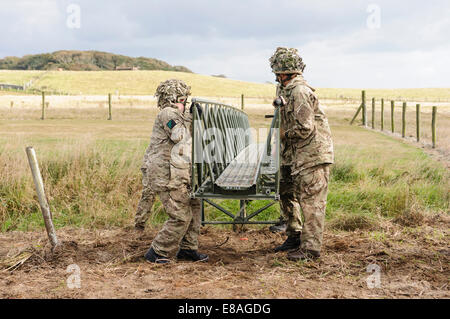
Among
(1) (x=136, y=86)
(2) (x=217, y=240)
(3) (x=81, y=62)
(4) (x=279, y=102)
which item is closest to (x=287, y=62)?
(4) (x=279, y=102)

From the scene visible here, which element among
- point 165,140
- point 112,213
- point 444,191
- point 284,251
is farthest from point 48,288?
point 444,191

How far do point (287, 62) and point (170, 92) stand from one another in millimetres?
1274

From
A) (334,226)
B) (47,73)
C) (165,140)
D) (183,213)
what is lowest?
(334,226)

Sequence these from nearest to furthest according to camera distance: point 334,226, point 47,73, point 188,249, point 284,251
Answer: point 188,249, point 284,251, point 334,226, point 47,73

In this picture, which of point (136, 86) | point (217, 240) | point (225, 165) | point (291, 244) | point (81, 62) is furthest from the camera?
point (81, 62)

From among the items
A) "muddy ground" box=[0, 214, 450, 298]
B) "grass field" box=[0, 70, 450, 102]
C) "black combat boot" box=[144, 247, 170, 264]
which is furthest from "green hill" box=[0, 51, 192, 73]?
"black combat boot" box=[144, 247, 170, 264]

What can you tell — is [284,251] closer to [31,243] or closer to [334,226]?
[334,226]

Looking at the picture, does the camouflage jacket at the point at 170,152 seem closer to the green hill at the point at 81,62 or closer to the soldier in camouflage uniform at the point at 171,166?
the soldier in camouflage uniform at the point at 171,166

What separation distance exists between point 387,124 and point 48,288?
1047 inches

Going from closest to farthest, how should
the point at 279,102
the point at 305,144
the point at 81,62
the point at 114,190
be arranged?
the point at 279,102
the point at 305,144
the point at 114,190
the point at 81,62

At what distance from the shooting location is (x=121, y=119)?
29172 millimetres

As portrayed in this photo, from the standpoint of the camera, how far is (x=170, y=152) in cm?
522

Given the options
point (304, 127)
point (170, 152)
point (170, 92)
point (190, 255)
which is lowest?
point (190, 255)

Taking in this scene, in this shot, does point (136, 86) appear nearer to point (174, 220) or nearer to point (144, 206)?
point (144, 206)
